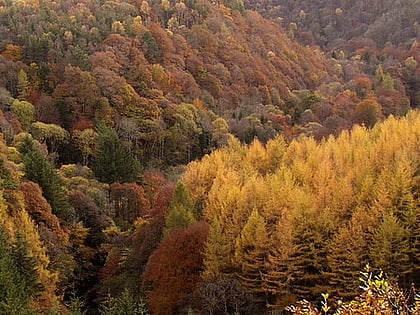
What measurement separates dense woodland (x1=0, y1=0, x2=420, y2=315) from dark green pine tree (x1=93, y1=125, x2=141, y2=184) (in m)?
0.17

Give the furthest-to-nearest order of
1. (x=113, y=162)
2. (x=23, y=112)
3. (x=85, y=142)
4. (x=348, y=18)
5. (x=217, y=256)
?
(x=348, y=18)
(x=85, y=142)
(x=23, y=112)
(x=113, y=162)
(x=217, y=256)

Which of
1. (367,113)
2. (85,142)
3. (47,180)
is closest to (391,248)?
(47,180)

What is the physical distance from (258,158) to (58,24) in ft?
169

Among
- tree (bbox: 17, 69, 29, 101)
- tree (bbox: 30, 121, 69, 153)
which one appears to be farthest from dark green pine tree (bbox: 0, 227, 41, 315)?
tree (bbox: 17, 69, 29, 101)

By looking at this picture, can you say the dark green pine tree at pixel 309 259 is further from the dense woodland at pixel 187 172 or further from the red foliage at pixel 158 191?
the red foliage at pixel 158 191

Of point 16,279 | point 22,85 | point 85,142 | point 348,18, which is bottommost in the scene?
point 85,142

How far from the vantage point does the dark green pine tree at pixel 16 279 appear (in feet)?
86.7

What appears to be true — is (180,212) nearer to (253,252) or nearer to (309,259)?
(253,252)

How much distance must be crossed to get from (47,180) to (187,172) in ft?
40.5

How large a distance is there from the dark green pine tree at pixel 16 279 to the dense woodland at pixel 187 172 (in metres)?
0.15

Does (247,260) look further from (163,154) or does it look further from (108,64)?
(108,64)

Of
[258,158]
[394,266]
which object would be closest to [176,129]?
[258,158]

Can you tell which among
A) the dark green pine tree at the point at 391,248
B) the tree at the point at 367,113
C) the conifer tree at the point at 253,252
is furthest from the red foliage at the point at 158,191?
the tree at the point at 367,113

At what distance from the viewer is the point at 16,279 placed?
3089 cm
